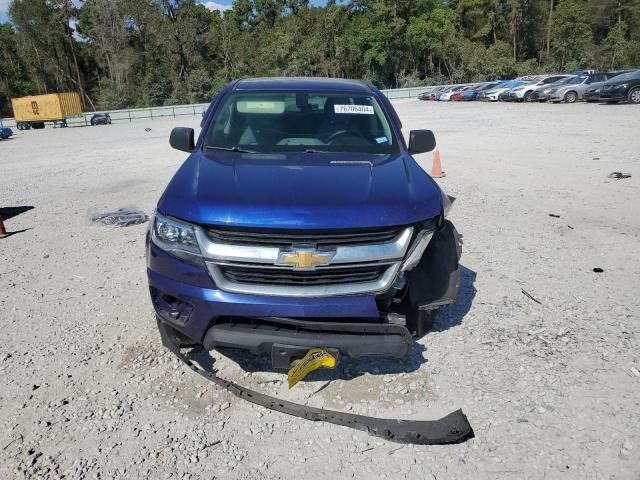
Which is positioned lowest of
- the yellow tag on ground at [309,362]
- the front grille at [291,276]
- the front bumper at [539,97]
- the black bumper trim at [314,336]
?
the front bumper at [539,97]

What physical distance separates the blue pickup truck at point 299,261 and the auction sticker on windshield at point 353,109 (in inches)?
45.0

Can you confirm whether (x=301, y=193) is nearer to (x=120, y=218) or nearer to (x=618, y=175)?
(x=120, y=218)

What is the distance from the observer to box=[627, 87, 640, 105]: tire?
22.1 metres

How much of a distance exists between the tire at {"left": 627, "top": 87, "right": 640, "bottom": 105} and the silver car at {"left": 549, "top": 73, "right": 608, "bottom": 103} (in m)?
3.09

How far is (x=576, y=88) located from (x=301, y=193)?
94.0 feet

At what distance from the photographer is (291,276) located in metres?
2.59

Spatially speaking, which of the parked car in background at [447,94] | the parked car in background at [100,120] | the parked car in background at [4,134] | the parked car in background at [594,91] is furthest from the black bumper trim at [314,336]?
the parked car in background at [100,120]

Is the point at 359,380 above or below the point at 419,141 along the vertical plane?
below

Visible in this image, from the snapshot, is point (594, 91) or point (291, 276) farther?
point (594, 91)

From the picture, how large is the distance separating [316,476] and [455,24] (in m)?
83.5

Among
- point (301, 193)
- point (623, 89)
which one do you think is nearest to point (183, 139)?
point (301, 193)

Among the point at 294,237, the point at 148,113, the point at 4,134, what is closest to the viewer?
the point at 294,237

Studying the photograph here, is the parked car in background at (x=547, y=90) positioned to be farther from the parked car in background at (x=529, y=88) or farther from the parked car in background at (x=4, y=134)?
the parked car in background at (x=4, y=134)

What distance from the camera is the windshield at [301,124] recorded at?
147 inches
